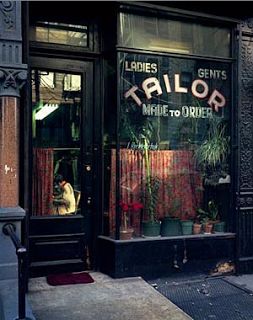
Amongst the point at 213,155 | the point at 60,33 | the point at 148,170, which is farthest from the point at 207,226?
the point at 60,33

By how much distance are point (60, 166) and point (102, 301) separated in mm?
1852

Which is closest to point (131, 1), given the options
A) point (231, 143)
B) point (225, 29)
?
point (225, 29)

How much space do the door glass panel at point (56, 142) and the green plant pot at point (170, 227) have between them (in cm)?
115

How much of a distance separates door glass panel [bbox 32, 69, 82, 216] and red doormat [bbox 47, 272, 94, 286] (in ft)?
2.57

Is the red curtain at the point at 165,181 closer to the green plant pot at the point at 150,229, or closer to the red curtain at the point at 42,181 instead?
the green plant pot at the point at 150,229

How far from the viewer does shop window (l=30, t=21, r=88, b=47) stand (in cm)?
548

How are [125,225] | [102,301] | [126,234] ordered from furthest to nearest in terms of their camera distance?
1. [125,225]
2. [126,234]
3. [102,301]

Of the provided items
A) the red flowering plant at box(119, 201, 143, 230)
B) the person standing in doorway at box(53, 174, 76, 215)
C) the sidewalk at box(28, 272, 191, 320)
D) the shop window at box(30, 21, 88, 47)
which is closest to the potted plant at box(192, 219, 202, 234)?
the red flowering plant at box(119, 201, 143, 230)

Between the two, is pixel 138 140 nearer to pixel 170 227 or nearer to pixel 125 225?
pixel 125 225

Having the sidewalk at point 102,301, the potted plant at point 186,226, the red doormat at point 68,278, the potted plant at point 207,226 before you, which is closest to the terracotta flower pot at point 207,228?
the potted plant at point 207,226

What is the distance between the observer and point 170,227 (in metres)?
5.82

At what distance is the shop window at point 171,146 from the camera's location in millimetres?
5691

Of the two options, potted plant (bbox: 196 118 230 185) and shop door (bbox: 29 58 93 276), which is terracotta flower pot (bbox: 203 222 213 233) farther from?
shop door (bbox: 29 58 93 276)

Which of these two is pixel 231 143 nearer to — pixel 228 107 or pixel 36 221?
pixel 228 107
